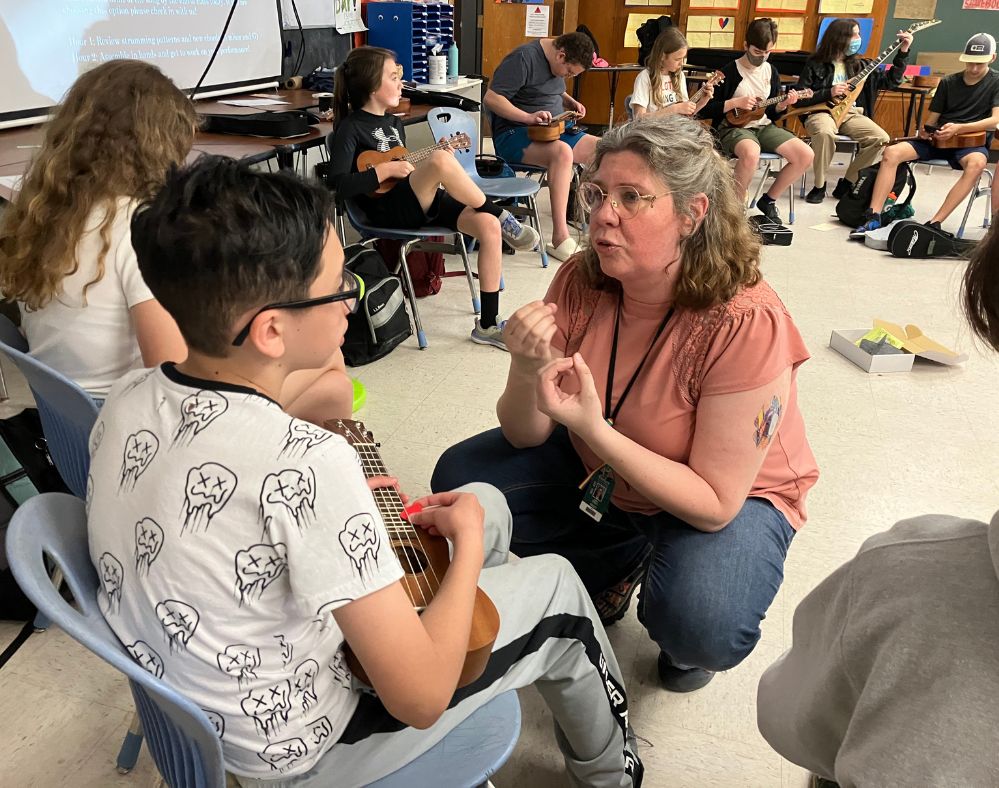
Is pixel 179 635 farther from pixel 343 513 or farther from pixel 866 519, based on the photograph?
pixel 866 519

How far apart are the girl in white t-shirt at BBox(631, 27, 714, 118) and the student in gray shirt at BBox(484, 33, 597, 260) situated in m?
0.66

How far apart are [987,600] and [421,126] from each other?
492cm

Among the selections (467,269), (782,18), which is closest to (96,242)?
(467,269)

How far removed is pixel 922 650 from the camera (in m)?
0.63

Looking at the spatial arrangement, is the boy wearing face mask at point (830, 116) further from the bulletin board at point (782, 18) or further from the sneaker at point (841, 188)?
the bulletin board at point (782, 18)

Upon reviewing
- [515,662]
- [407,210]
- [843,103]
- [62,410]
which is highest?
[843,103]

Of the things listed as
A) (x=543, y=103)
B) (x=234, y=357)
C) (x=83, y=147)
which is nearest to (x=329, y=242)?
(x=234, y=357)

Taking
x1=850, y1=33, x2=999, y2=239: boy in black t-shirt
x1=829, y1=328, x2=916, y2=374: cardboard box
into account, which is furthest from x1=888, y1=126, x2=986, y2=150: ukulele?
x1=829, y1=328, x2=916, y2=374: cardboard box

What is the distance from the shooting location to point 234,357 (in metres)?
0.88

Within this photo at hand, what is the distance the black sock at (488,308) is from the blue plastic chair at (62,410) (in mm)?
2050

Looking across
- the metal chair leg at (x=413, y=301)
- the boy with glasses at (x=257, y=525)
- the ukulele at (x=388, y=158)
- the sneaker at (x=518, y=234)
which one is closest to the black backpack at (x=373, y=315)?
the metal chair leg at (x=413, y=301)

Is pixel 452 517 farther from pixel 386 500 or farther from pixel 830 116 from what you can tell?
pixel 830 116

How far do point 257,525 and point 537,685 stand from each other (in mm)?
641

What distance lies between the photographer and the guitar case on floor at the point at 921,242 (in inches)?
181
